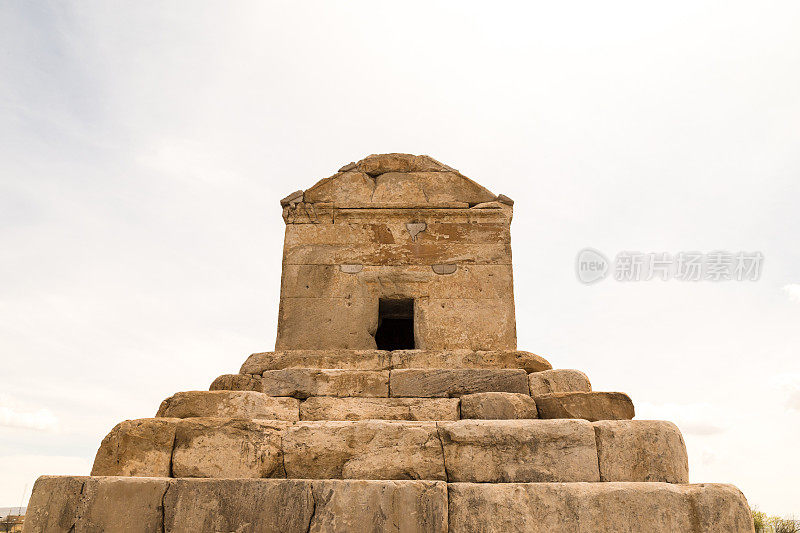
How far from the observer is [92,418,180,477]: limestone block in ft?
12.5

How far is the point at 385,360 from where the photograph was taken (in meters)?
5.51

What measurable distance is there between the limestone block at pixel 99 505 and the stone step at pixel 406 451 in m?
0.28

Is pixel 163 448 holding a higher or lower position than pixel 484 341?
lower

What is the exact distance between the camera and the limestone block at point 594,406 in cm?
414

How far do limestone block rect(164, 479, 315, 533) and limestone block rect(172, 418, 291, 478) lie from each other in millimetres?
279

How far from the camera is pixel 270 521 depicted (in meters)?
3.38

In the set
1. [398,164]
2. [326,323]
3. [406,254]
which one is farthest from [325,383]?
[398,164]

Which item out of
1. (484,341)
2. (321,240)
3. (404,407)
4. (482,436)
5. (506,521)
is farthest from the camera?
(321,240)

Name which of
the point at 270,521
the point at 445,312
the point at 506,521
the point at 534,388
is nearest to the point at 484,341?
the point at 445,312

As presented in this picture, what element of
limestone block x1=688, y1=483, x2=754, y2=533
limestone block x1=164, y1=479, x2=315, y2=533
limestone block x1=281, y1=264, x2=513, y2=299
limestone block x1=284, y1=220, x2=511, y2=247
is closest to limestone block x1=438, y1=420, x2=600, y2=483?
limestone block x1=688, y1=483, x2=754, y2=533

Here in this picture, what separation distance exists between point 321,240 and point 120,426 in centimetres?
375

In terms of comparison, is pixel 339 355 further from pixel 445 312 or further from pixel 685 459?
pixel 685 459

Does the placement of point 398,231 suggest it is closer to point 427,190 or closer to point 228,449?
point 427,190

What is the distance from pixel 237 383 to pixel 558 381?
2.94 meters
